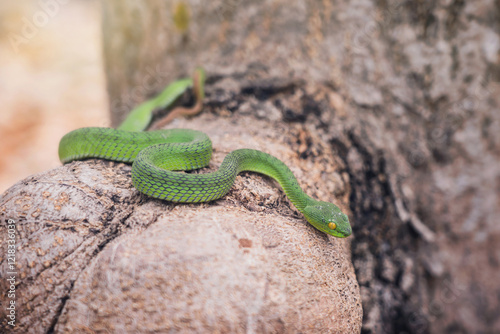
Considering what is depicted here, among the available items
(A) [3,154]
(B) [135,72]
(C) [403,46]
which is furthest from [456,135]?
(A) [3,154]

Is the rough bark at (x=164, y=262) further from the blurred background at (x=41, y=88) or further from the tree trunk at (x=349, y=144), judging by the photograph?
the blurred background at (x=41, y=88)

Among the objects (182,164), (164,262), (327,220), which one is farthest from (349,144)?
(164,262)

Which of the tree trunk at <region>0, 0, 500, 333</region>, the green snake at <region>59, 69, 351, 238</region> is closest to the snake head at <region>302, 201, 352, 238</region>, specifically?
the green snake at <region>59, 69, 351, 238</region>

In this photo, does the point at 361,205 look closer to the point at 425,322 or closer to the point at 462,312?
the point at 425,322

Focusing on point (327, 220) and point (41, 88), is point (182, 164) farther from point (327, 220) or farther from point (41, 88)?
point (41, 88)

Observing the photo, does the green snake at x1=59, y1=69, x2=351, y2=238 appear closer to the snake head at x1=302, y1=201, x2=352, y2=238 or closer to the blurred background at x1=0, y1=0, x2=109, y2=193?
the snake head at x1=302, y1=201, x2=352, y2=238

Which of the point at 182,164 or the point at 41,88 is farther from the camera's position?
the point at 41,88

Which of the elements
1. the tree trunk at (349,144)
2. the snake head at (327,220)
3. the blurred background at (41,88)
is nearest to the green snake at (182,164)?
the snake head at (327,220)
